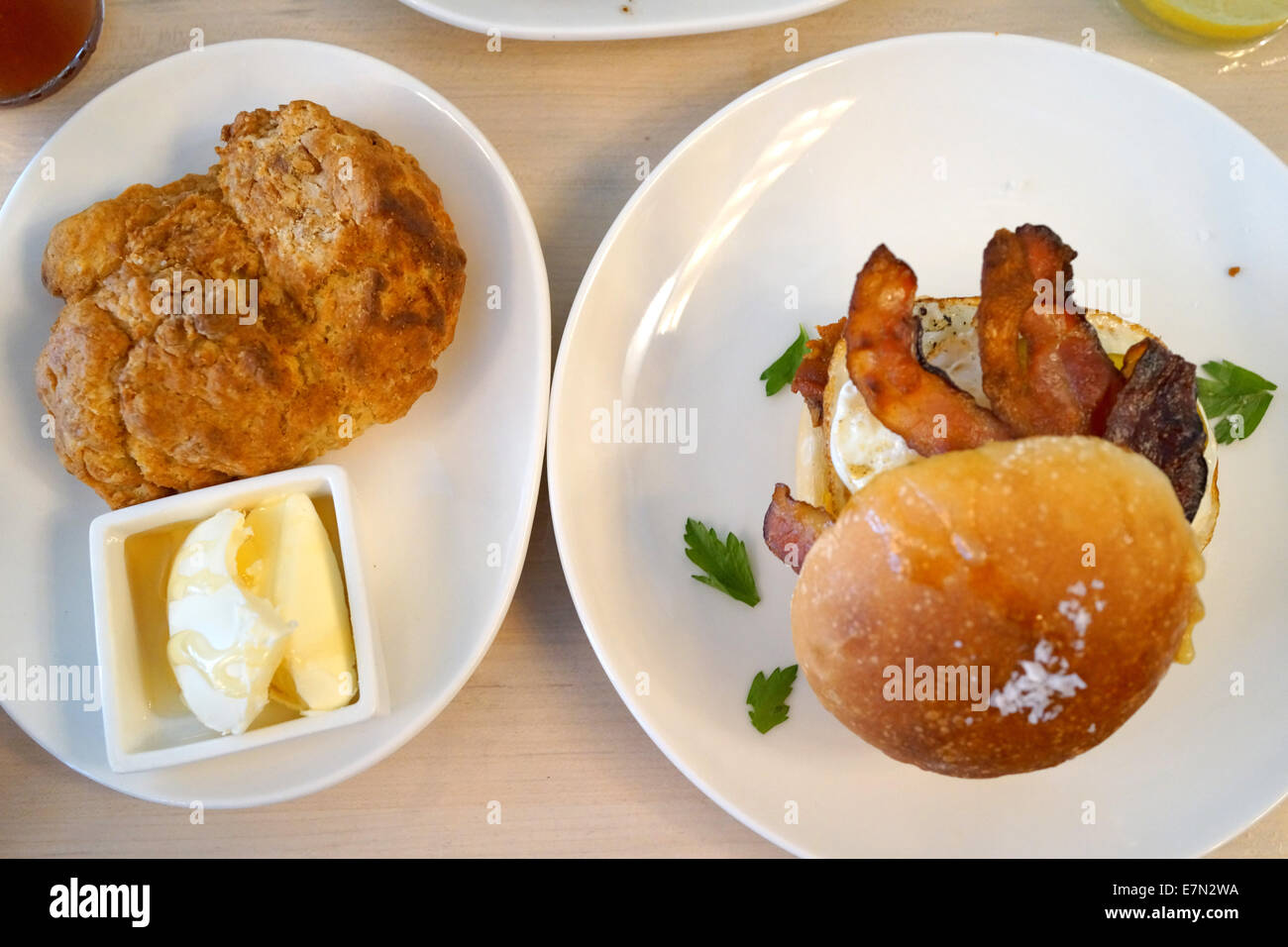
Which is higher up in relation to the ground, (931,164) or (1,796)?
(931,164)

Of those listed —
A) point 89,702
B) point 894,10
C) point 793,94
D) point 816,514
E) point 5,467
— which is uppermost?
point 894,10

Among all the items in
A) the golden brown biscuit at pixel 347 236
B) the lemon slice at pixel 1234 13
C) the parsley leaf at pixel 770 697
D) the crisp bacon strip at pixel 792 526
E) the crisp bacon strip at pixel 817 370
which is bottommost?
the parsley leaf at pixel 770 697

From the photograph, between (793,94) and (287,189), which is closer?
(287,189)

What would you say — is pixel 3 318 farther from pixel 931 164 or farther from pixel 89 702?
pixel 931 164

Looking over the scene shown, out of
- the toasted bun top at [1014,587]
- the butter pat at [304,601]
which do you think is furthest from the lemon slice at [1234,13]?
the butter pat at [304,601]

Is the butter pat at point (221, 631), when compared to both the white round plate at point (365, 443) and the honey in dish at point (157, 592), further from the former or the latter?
the white round plate at point (365, 443)

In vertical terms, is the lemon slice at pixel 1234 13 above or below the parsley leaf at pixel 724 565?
above

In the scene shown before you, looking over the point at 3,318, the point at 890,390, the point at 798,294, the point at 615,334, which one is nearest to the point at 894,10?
the point at 798,294
